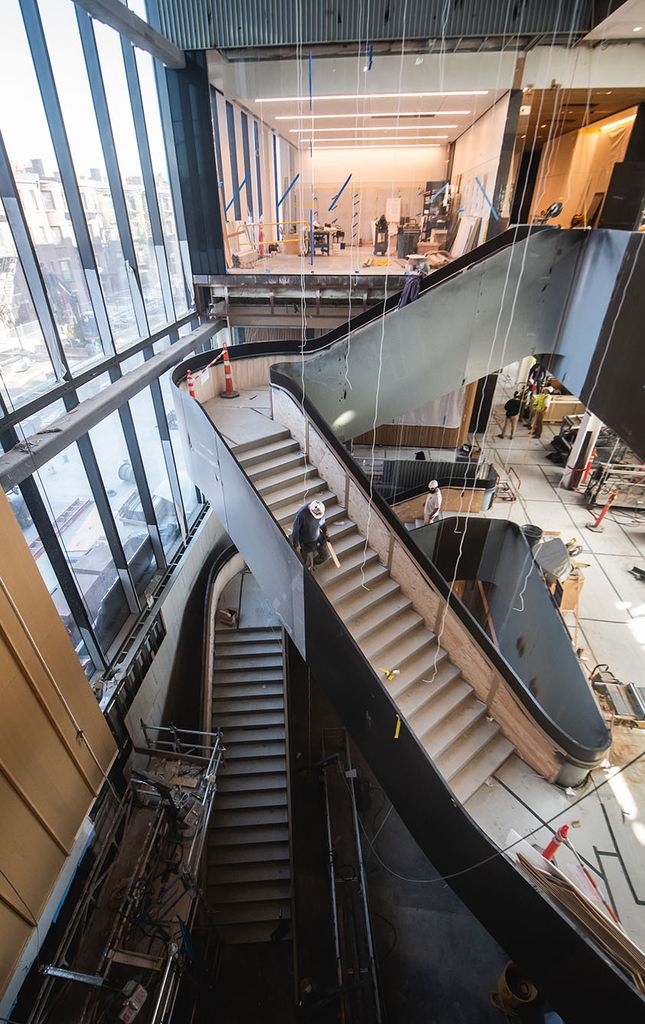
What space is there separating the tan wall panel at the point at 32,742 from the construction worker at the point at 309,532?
2805 mm

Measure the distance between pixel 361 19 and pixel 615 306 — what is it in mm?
8923

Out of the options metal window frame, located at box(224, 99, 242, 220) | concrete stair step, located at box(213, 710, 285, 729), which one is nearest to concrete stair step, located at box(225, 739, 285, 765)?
concrete stair step, located at box(213, 710, 285, 729)

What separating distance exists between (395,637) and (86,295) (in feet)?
22.6

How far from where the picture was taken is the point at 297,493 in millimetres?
7887

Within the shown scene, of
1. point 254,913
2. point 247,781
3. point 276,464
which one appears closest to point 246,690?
point 247,781

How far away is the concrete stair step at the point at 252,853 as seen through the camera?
8352mm

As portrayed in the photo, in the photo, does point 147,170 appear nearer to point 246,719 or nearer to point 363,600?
point 363,600

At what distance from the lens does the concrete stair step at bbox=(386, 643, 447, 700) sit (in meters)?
6.55

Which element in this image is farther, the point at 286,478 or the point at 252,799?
the point at 252,799

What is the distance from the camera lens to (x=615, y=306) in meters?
6.81

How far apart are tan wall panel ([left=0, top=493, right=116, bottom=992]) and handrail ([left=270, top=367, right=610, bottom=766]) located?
4315 mm

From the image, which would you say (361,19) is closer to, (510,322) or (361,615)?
(510,322)

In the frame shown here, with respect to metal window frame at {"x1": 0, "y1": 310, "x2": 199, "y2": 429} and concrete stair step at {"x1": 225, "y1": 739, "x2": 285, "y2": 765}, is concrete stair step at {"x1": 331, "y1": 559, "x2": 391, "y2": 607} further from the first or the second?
metal window frame at {"x1": 0, "y1": 310, "x2": 199, "y2": 429}

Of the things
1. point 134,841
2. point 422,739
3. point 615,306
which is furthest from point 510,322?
point 134,841
